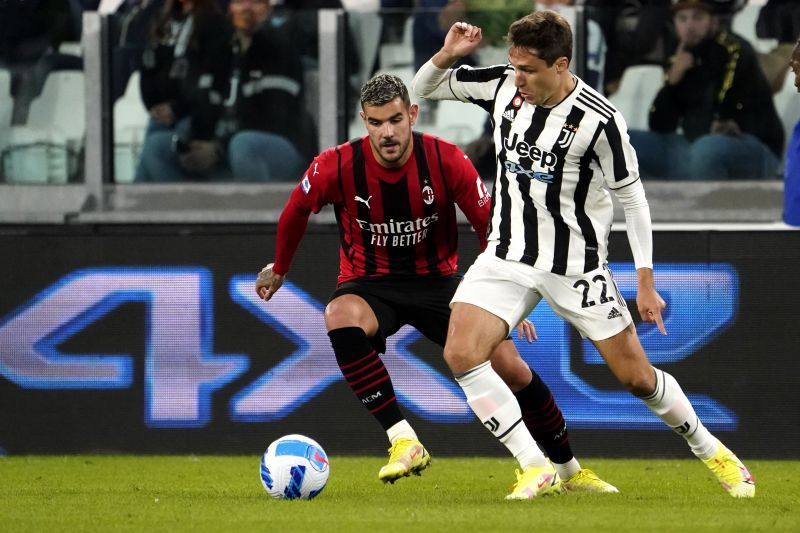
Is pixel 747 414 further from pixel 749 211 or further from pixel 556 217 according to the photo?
pixel 556 217

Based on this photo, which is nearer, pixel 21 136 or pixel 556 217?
pixel 556 217

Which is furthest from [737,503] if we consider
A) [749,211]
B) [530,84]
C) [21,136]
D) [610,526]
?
[21,136]

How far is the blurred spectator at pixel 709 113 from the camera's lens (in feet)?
33.4

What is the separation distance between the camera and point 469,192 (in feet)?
24.0

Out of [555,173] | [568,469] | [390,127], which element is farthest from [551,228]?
[568,469]

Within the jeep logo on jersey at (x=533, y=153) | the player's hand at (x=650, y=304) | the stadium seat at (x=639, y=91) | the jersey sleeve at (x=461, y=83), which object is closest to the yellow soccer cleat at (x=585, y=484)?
the player's hand at (x=650, y=304)

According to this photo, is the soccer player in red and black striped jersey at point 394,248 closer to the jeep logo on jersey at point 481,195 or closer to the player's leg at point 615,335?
the jeep logo on jersey at point 481,195

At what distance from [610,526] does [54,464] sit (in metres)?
4.59

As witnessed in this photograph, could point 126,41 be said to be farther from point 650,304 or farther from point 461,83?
point 650,304

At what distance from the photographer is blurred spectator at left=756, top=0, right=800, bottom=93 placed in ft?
33.4

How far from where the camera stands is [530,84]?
6.38 m

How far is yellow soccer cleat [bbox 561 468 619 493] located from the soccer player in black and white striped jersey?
588mm

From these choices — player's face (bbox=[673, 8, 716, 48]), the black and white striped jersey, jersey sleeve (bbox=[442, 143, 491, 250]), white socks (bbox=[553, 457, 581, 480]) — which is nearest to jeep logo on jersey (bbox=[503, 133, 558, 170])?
the black and white striped jersey

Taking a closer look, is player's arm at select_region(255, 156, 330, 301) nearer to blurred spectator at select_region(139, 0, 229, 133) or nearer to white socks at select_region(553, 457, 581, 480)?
white socks at select_region(553, 457, 581, 480)
